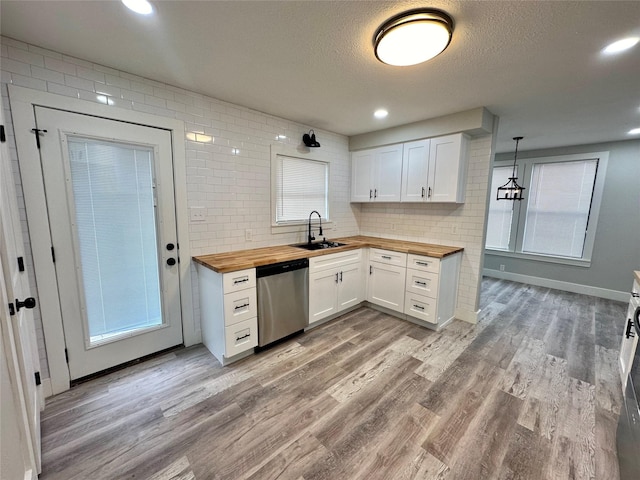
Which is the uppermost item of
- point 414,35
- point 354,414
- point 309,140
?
point 414,35

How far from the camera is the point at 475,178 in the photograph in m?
3.16

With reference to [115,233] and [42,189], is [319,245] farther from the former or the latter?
[42,189]

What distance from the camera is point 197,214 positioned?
263 cm

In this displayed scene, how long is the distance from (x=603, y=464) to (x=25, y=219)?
4.00 metres

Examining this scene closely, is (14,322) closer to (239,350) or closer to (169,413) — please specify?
(169,413)

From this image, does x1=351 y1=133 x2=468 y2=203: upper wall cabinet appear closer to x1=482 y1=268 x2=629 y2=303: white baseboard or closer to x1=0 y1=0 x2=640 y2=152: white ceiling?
x1=0 y1=0 x2=640 y2=152: white ceiling

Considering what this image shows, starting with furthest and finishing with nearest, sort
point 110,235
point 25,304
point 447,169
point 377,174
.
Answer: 1. point 377,174
2. point 447,169
3. point 110,235
4. point 25,304

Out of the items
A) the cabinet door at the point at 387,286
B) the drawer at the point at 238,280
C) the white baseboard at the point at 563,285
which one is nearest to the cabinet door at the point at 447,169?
the cabinet door at the point at 387,286

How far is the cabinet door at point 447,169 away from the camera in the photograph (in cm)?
305

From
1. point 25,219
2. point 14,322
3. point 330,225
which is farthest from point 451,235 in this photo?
point 25,219

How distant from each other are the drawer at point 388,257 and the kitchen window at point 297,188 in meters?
0.90

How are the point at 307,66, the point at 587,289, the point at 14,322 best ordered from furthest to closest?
1. the point at 587,289
2. the point at 307,66
3. the point at 14,322

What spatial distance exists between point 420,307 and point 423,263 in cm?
54

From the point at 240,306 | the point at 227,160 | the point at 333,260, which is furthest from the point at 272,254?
the point at 227,160
